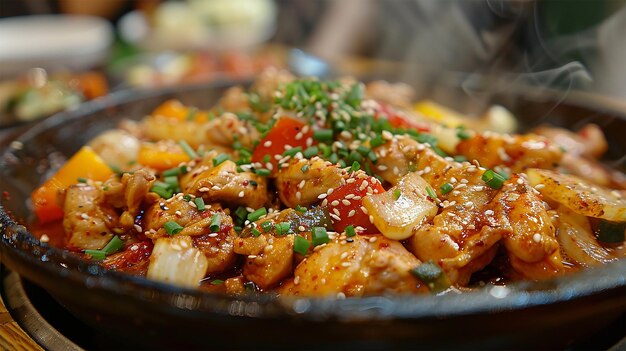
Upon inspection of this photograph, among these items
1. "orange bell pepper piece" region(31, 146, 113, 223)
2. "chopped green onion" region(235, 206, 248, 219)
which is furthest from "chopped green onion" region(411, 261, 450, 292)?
"orange bell pepper piece" region(31, 146, 113, 223)

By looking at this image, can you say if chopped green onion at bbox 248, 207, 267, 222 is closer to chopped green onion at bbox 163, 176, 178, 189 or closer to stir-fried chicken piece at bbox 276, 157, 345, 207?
stir-fried chicken piece at bbox 276, 157, 345, 207

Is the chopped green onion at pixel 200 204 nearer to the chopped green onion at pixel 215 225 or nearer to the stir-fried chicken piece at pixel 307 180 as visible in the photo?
the chopped green onion at pixel 215 225

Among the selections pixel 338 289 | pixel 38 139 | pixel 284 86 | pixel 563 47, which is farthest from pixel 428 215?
pixel 563 47

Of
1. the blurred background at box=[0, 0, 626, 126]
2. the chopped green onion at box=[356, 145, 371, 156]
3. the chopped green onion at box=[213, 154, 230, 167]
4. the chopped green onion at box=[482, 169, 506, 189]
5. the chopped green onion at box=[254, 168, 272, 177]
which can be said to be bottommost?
the blurred background at box=[0, 0, 626, 126]

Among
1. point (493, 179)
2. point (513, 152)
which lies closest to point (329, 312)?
point (493, 179)

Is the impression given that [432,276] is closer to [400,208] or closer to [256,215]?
[400,208]

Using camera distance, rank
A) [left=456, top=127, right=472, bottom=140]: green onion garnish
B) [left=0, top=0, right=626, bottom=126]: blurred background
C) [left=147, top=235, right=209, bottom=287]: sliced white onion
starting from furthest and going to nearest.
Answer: [left=0, top=0, right=626, bottom=126]: blurred background < [left=456, top=127, right=472, bottom=140]: green onion garnish < [left=147, top=235, right=209, bottom=287]: sliced white onion
